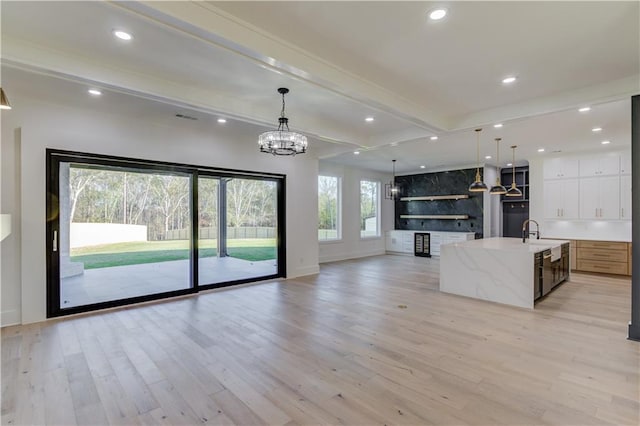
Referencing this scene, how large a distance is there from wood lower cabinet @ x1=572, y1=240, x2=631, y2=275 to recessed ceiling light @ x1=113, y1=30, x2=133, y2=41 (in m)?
9.44

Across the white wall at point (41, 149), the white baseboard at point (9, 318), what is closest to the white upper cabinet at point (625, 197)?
the white wall at point (41, 149)

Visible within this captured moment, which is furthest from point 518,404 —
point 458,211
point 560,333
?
point 458,211

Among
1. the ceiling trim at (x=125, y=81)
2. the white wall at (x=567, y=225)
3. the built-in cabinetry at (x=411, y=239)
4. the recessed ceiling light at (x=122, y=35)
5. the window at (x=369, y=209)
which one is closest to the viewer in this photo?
the recessed ceiling light at (x=122, y=35)

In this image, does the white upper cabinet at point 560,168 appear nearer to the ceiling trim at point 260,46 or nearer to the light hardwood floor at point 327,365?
the light hardwood floor at point 327,365

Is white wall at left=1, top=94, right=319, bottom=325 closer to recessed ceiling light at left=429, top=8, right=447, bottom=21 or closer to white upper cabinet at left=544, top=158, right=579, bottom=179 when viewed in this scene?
recessed ceiling light at left=429, top=8, right=447, bottom=21

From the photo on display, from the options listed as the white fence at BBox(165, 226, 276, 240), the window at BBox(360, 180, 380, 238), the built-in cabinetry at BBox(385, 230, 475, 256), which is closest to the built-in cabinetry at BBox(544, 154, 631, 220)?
the built-in cabinetry at BBox(385, 230, 475, 256)

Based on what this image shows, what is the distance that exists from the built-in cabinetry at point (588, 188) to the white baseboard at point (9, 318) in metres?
10.7

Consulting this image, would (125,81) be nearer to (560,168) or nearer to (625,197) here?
(560,168)

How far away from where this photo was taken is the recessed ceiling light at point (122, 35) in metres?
2.74

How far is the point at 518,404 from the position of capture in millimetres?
2309

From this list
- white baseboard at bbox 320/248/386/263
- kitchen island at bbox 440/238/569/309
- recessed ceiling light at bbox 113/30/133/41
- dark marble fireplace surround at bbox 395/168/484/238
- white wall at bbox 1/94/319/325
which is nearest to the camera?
recessed ceiling light at bbox 113/30/133/41

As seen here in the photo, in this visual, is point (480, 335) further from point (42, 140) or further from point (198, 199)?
point (42, 140)

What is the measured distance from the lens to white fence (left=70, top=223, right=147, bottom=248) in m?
4.57

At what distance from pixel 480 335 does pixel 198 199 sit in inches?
192
